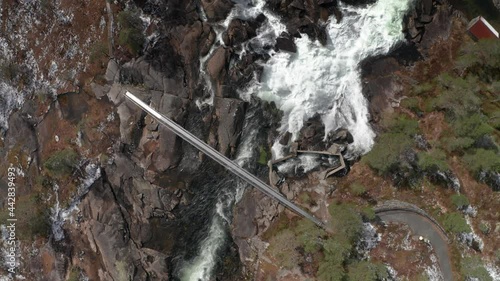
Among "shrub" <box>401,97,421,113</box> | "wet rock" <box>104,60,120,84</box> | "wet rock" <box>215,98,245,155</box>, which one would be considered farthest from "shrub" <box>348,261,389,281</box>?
"wet rock" <box>104,60,120,84</box>

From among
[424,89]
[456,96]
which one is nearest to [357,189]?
[424,89]

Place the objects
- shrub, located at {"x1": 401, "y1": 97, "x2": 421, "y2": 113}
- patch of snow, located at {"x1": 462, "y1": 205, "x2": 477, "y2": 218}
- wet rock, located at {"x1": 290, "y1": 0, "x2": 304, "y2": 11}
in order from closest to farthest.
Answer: patch of snow, located at {"x1": 462, "y1": 205, "x2": 477, "y2": 218} → shrub, located at {"x1": 401, "y1": 97, "x2": 421, "y2": 113} → wet rock, located at {"x1": 290, "y1": 0, "x2": 304, "y2": 11}

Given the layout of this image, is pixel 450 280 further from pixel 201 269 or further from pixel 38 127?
pixel 38 127

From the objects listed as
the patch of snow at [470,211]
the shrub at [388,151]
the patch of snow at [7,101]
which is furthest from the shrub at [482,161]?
the patch of snow at [7,101]

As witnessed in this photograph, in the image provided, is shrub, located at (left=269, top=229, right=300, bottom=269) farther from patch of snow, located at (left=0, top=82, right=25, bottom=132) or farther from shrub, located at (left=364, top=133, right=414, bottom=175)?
patch of snow, located at (left=0, top=82, right=25, bottom=132)

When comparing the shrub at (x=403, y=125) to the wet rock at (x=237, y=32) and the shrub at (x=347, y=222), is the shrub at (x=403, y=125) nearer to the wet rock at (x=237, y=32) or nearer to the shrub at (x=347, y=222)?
the shrub at (x=347, y=222)

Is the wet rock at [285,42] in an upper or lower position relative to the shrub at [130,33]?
lower

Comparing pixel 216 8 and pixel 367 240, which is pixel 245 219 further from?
pixel 216 8
